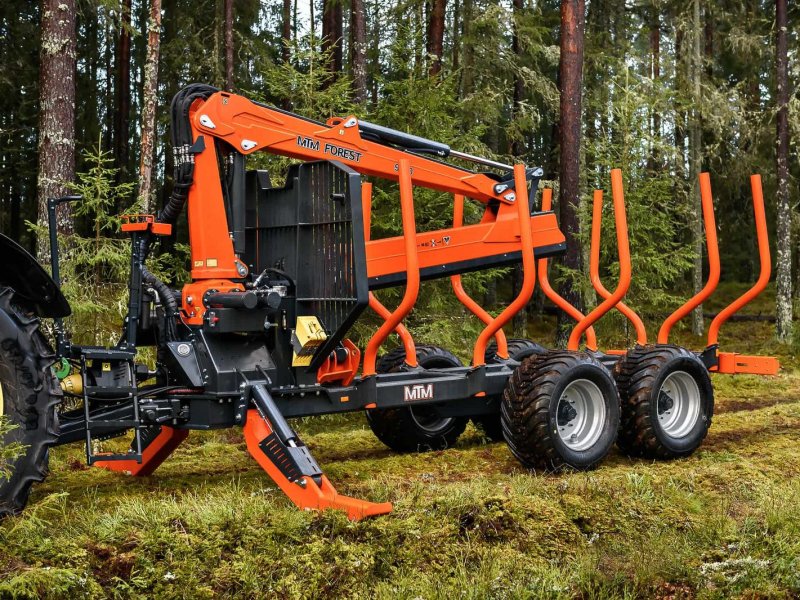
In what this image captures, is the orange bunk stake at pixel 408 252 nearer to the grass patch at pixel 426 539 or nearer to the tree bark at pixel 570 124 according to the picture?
the grass patch at pixel 426 539

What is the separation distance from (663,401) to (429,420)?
2.23m

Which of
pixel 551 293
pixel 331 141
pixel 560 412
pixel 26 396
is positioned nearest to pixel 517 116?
pixel 551 293

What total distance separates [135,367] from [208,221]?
1177mm

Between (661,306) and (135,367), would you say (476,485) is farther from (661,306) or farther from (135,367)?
(661,306)

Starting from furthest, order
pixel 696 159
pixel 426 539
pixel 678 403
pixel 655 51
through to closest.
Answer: pixel 655 51 → pixel 696 159 → pixel 678 403 → pixel 426 539

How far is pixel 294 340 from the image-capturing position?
264 inches

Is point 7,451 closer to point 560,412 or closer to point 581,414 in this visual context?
point 560,412

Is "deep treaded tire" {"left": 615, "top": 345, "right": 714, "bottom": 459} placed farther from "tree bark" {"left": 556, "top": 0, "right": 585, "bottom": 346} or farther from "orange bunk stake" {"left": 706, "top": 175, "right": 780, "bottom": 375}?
"tree bark" {"left": 556, "top": 0, "right": 585, "bottom": 346}

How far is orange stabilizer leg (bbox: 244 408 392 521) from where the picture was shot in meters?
5.35

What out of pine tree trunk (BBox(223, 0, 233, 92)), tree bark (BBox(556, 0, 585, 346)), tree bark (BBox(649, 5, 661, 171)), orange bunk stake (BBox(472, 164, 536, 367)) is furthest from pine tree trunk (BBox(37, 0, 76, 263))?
tree bark (BBox(649, 5, 661, 171))

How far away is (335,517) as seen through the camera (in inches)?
199

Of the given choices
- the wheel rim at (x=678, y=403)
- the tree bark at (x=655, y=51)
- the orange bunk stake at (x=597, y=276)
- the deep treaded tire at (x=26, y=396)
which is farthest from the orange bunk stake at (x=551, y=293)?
the tree bark at (x=655, y=51)

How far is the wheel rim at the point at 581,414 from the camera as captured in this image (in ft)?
25.3

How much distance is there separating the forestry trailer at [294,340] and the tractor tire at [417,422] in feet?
0.09
